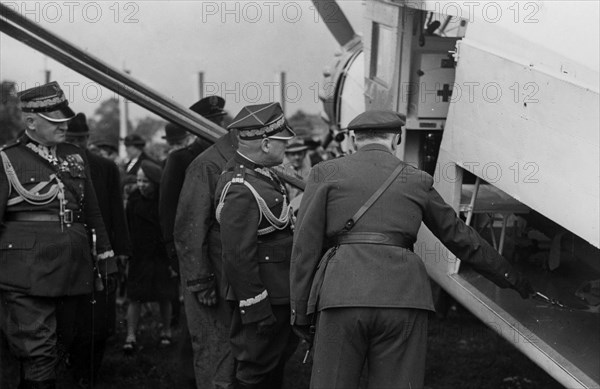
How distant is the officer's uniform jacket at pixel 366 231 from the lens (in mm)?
4176

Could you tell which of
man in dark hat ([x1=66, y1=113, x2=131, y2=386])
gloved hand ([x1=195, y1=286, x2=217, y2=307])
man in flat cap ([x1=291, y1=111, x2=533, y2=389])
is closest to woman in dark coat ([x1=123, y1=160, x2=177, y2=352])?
man in dark hat ([x1=66, y1=113, x2=131, y2=386])

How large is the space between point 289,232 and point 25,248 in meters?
1.57

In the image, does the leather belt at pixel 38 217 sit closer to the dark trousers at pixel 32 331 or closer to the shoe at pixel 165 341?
the dark trousers at pixel 32 331

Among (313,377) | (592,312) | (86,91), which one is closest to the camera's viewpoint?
(313,377)

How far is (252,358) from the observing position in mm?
5152

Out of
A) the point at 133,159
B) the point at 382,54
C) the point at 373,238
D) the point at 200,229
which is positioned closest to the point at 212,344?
the point at 200,229

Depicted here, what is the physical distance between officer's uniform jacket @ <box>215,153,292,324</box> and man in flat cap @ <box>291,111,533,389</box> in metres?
0.55

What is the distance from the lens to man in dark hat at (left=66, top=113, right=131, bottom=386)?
6070 mm

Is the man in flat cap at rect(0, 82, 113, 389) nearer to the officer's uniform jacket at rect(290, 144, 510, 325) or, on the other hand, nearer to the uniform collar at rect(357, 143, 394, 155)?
A: the officer's uniform jacket at rect(290, 144, 510, 325)

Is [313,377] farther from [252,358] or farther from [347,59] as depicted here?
[347,59]

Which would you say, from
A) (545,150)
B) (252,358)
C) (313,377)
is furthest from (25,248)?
(545,150)

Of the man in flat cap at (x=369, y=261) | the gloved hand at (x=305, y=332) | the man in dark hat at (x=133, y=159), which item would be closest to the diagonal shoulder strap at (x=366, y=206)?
the man in flat cap at (x=369, y=261)

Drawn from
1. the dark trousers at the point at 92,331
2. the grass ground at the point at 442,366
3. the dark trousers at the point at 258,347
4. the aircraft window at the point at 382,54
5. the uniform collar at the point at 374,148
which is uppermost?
the aircraft window at the point at 382,54

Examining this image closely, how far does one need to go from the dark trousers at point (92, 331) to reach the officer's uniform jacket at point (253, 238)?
1.32 metres
